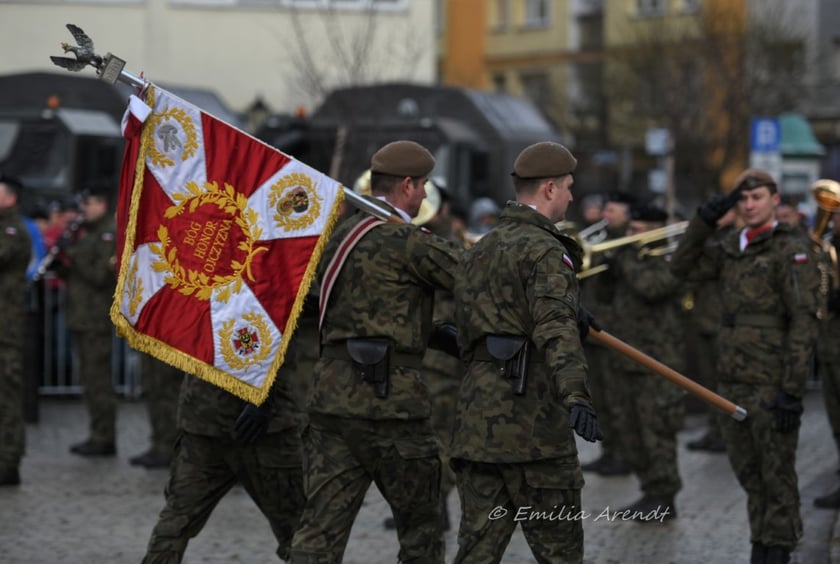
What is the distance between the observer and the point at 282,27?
96.9 feet

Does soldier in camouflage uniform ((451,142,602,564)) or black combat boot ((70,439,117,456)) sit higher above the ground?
soldier in camouflage uniform ((451,142,602,564))

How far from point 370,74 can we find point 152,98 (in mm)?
17540

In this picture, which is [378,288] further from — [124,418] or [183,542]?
[124,418]

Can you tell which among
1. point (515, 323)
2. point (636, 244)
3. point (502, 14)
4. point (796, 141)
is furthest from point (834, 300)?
point (502, 14)

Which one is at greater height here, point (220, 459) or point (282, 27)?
point (282, 27)

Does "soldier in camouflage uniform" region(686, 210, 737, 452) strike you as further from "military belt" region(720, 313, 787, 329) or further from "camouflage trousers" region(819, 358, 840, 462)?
"military belt" region(720, 313, 787, 329)

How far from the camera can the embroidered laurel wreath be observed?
721cm

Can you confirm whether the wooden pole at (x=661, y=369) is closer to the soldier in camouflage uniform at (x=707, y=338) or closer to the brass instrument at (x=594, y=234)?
the brass instrument at (x=594, y=234)

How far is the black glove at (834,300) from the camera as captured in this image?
10.8m

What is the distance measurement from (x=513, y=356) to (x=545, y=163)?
32.4 inches

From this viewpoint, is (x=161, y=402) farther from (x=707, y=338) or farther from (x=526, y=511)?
(x=526, y=511)

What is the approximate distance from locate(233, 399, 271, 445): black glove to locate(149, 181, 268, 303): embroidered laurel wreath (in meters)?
0.51

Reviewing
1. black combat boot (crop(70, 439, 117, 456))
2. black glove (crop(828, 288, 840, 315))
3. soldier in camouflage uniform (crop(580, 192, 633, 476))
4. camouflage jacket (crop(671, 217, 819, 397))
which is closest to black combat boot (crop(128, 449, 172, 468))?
black combat boot (crop(70, 439, 117, 456))

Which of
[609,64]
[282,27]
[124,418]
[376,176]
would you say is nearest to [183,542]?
[376,176]
